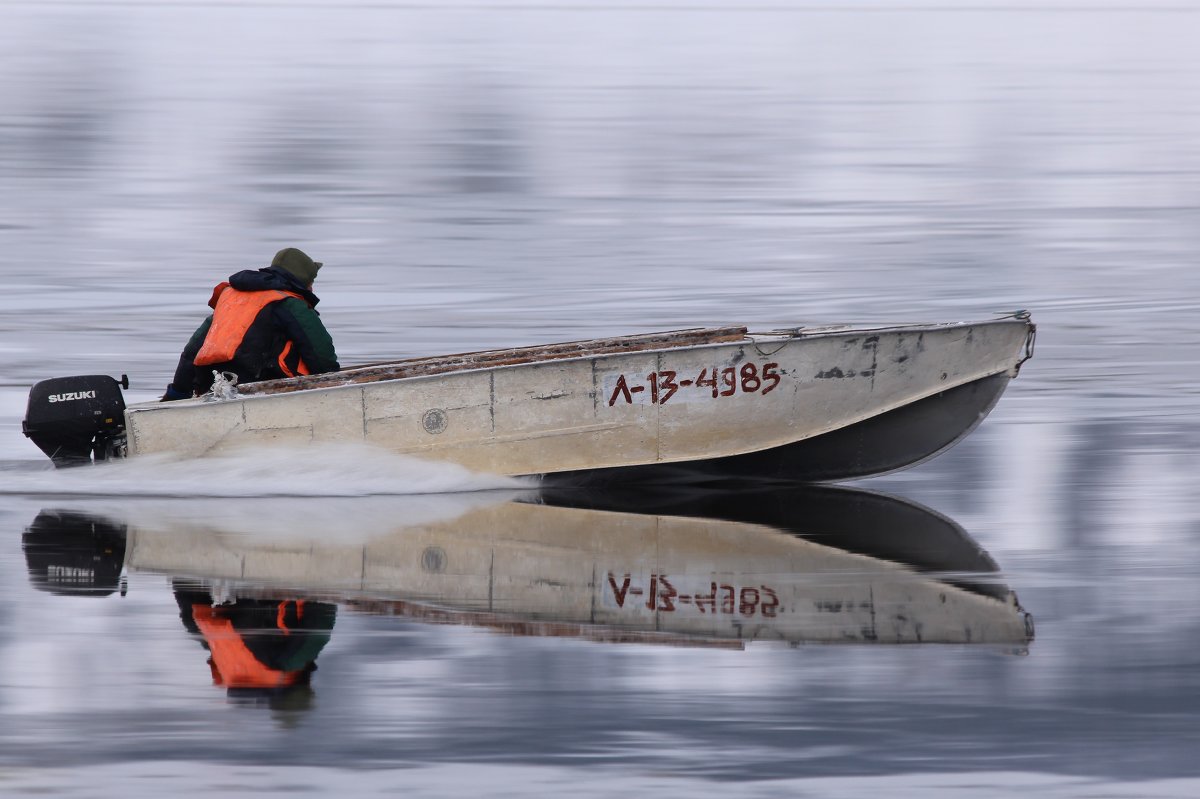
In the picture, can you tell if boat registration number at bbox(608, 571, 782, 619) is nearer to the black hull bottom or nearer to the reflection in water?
the reflection in water

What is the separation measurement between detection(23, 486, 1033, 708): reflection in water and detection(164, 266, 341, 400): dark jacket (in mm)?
877

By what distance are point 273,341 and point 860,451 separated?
11.4 feet

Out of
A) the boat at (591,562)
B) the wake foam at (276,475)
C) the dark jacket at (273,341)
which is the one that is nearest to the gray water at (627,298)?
the wake foam at (276,475)

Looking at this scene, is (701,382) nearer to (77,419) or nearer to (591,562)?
(591,562)

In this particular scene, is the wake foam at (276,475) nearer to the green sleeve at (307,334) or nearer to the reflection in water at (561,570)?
the reflection in water at (561,570)

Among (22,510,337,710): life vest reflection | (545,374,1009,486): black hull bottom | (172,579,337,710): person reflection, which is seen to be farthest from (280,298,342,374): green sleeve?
(172,579,337,710): person reflection

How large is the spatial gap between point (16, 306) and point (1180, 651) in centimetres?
1348

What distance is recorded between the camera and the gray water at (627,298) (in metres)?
5.83

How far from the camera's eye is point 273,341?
10.2 m

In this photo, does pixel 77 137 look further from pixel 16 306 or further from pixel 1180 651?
pixel 1180 651

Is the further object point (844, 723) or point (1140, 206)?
point (1140, 206)

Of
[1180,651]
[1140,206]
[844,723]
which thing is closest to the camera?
[844,723]

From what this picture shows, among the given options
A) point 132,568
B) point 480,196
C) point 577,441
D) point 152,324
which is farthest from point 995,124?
point 132,568

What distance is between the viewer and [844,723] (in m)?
5.96
